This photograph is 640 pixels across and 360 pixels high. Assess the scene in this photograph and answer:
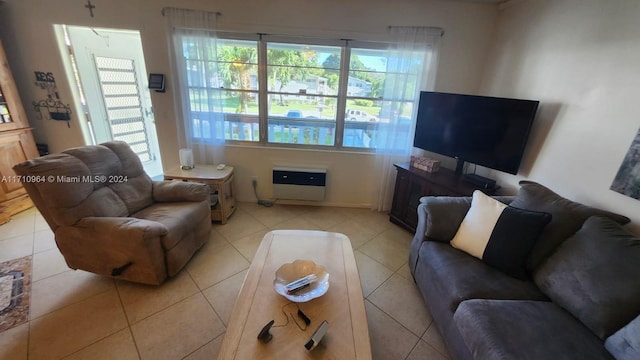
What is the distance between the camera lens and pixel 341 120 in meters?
3.09

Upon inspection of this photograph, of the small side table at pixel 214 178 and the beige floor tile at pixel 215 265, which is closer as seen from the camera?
the beige floor tile at pixel 215 265

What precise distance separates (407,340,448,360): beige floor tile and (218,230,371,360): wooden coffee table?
59 cm

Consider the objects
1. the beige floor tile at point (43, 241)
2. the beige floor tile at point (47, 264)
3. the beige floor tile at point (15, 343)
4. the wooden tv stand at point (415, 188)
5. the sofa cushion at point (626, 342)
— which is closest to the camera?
the sofa cushion at point (626, 342)

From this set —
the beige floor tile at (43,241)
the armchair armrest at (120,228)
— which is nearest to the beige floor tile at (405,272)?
the armchair armrest at (120,228)

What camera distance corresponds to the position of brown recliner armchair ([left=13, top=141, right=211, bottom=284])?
1.68m

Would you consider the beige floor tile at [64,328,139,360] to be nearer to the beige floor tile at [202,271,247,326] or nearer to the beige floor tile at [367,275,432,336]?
the beige floor tile at [202,271,247,326]

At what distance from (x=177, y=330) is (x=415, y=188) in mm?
2479

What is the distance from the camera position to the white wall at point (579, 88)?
5.18 ft

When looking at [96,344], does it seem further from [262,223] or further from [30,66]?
A: [30,66]

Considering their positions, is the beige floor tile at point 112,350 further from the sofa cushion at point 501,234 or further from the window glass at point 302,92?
the window glass at point 302,92

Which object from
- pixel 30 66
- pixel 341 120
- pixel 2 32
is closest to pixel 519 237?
pixel 341 120

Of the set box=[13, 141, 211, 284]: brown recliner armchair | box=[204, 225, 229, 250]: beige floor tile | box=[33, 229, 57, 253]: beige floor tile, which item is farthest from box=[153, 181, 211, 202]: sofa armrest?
box=[33, 229, 57, 253]: beige floor tile

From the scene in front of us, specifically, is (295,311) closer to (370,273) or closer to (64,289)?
(370,273)

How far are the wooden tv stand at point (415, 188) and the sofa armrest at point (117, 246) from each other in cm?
236
